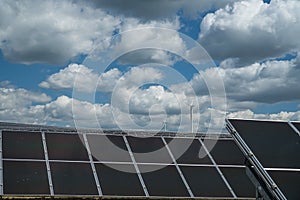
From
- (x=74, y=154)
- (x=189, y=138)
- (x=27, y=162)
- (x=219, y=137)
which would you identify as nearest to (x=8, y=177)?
(x=27, y=162)

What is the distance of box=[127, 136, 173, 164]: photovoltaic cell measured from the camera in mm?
23656

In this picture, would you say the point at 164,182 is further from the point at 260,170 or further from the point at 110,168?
the point at 260,170

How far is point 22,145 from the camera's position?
22953 millimetres

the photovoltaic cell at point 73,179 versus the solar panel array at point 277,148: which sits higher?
the photovoltaic cell at point 73,179

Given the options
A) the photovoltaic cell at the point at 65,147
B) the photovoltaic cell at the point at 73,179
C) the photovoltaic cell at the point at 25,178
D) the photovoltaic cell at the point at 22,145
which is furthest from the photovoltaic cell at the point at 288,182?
the photovoltaic cell at the point at 22,145

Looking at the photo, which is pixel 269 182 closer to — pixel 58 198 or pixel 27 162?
pixel 58 198

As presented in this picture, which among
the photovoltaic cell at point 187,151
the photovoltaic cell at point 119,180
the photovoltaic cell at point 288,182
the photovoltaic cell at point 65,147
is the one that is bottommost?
the photovoltaic cell at point 288,182

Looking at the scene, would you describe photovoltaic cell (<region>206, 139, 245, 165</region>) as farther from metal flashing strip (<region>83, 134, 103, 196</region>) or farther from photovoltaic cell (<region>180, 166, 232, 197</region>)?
metal flashing strip (<region>83, 134, 103, 196</region>)

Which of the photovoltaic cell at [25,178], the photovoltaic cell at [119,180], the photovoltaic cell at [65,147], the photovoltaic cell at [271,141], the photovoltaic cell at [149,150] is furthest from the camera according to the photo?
the photovoltaic cell at [149,150]

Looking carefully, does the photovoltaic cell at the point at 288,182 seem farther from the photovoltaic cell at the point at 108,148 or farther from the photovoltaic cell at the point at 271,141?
the photovoltaic cell at the point at 108,148

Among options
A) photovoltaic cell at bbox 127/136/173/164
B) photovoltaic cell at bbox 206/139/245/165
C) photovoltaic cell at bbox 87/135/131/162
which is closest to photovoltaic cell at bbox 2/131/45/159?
photovoltaic cell at bbox 87/135/131/162

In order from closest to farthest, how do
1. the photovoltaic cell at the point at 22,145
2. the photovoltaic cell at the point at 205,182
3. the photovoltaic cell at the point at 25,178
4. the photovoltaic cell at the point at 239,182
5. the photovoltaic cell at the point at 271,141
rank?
the photovoltaic cell at the point at 271,141 < the photovoltaic cell at the point at 25,178 < the photovoltaic cell at the point at 205,182 < the photovoltaic cell at the point at 22,145 < the photovoltaic cell at the point at 239,182

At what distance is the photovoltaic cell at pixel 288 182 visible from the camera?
9.46 meters

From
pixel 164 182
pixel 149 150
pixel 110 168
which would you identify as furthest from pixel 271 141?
pixel 149 150
